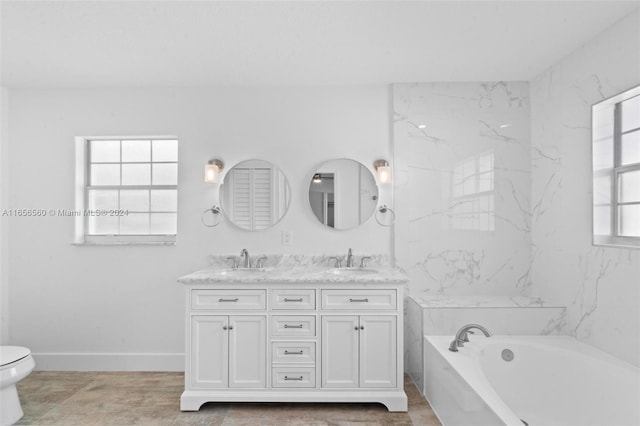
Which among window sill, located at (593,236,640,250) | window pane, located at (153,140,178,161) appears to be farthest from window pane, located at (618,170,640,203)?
window pane, located at (153,140,178,161)

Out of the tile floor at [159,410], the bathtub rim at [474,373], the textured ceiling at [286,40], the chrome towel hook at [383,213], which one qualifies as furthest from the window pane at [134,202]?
the bathtub rim at [474,373]

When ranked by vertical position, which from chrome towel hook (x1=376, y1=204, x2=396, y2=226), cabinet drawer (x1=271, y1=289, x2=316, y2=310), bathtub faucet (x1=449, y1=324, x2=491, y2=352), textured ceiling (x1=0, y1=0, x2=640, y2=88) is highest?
textured ceiling (x1=0, y1=0, x2=640, y2=88)

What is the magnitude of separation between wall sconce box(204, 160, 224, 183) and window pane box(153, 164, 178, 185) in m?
0.39

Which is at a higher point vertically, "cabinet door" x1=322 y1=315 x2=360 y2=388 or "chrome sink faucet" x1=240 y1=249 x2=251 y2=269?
"chrome sink faucet" x1=240 y1=249 x2=251 y2=269

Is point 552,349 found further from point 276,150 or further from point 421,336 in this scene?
point 276,150

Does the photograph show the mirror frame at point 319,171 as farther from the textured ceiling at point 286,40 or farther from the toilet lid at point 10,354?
the toilet lid at point 10,354

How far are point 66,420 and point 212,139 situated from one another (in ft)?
7.26

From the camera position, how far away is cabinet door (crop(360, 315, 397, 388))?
2484 mm

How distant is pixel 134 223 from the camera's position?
10.8 ft

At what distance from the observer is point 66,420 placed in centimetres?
238

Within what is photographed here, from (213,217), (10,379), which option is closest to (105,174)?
(213,217)

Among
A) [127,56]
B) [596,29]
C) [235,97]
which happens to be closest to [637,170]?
[596,29]

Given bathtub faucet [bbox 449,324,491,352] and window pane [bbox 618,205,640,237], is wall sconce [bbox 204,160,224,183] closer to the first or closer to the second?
bathtub faucet [bbox 449,324,491,352]

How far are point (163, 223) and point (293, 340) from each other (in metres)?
1.63
